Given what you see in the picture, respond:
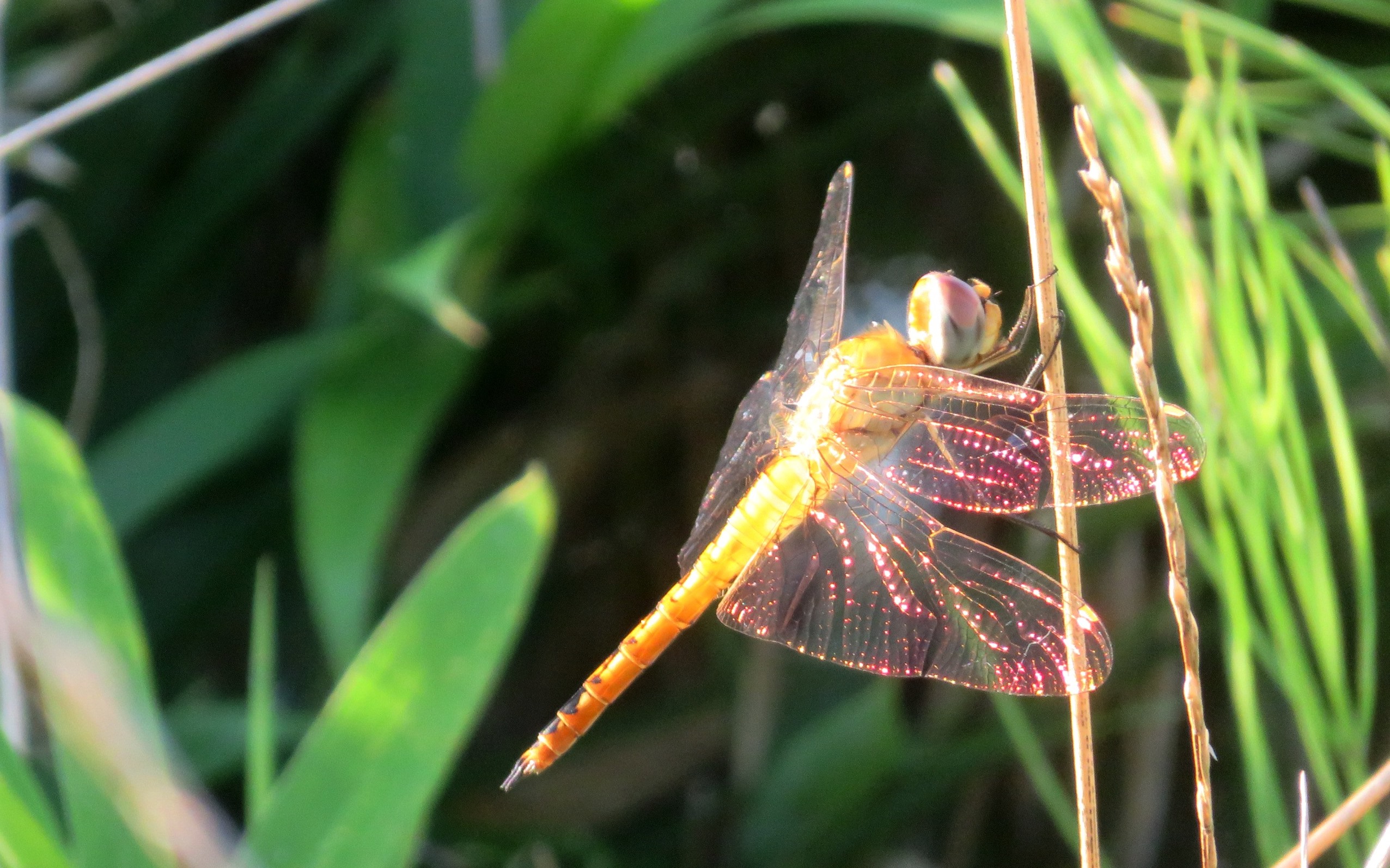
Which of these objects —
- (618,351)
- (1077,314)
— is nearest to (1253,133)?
(1077,314)

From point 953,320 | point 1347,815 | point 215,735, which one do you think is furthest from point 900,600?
point 215,735

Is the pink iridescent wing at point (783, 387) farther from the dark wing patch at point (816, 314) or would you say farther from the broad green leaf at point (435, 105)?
the broad green leaf at point (435, 105)

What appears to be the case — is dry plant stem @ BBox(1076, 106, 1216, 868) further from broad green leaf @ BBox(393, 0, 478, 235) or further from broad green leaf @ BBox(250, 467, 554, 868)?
broad green leaf @ BBox(393, 0, 478, 235)

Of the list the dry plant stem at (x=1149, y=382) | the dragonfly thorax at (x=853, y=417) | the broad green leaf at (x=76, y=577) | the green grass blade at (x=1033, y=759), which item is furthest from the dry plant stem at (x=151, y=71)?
the green grass blade at (x=1033, y=759)

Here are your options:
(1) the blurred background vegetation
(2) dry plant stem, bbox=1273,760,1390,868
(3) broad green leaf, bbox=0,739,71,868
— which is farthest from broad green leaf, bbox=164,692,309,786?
(2) dry plant stem, bbox=1273,760,1390,868

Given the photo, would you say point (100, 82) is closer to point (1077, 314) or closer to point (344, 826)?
point (344, 826)

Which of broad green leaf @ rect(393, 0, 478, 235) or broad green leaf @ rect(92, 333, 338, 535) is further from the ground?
broad green leaf @ rect(393, 0, 478, 235)
